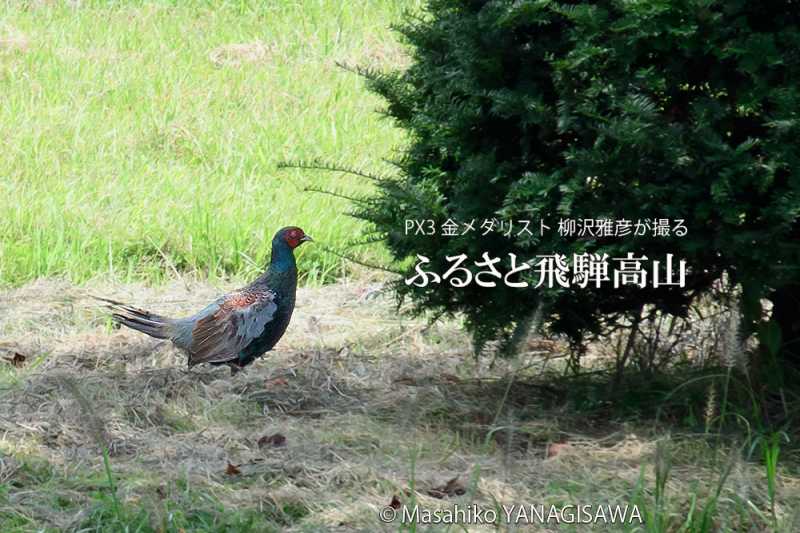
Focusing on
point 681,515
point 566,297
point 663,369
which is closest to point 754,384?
point 663,369

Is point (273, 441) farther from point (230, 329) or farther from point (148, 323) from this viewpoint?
point (148, 323)

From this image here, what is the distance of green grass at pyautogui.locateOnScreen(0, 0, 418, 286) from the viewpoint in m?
6.82

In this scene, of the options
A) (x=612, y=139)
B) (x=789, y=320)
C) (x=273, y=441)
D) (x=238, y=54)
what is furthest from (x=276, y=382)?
(x=238, y=54)

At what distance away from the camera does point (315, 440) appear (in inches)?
170

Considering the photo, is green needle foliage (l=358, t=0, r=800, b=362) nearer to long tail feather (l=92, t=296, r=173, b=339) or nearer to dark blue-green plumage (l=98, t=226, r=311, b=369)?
dark blue-green plumage (l=98, t=226, r=311, b=369)

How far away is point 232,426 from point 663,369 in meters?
1.67

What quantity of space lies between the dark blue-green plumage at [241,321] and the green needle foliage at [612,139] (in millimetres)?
891

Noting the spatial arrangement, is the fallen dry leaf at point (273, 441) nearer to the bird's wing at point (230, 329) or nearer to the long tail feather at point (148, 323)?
the bird's wing at point (230, 329)

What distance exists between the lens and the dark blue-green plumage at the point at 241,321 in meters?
5.06

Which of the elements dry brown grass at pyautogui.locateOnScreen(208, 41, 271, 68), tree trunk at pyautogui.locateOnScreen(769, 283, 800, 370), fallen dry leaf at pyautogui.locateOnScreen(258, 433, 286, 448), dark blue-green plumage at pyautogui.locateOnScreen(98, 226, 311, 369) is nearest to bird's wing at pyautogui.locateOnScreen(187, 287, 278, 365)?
dark blue-green plumage at pyautogui.locateOnScreen(98, 226, 311, 369)

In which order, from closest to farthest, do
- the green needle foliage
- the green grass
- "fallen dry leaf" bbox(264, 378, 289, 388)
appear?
the green needle foliage → "fallen dry leaf" bbox(264, 378, 289, 388) → the green grass

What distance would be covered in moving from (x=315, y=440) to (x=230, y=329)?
0.92 m

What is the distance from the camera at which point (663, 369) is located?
4.80m

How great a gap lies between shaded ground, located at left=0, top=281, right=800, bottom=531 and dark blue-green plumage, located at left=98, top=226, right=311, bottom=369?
108 mm
